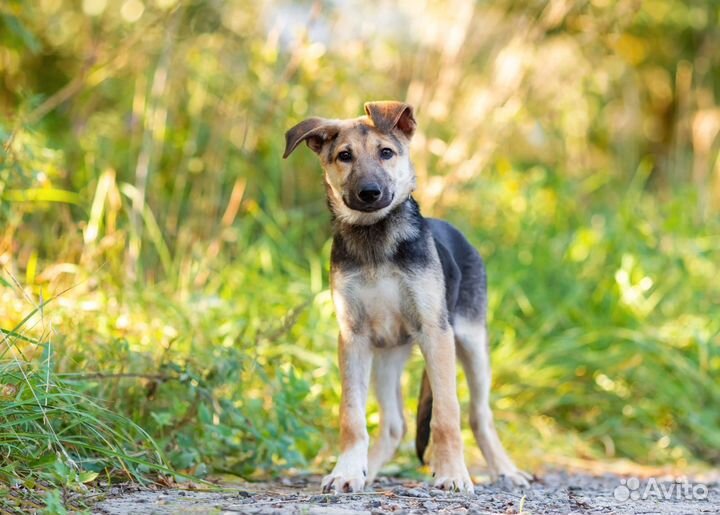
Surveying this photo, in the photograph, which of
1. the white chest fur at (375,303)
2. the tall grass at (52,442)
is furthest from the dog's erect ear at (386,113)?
the tall grass at (52,442)

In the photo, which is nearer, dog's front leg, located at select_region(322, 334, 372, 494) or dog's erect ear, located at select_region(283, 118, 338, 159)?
dog's front leg, located at select_region(322, 334, 372, 494)

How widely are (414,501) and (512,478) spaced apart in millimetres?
1346

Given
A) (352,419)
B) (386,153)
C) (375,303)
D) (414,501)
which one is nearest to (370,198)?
(386,153)

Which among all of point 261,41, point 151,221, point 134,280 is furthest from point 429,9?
point 134,280

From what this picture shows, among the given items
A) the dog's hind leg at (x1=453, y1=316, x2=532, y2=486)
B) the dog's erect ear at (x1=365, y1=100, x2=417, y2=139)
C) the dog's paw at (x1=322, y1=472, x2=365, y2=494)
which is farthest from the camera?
the dog's hind leg at (x1=453, y1=316, x2=532, y2=486)

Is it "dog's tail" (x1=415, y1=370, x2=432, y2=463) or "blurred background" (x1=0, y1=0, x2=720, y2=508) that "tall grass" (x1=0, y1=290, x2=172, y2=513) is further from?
"dog's tail" (x1=415, y1=370, x2=432, y2=463)

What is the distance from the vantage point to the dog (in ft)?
15.3

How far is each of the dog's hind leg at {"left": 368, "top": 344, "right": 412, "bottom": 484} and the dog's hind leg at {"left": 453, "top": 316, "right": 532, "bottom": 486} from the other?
334 millimetres

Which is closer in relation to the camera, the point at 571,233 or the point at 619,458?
the point at 619,458

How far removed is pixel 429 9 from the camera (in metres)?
9.61

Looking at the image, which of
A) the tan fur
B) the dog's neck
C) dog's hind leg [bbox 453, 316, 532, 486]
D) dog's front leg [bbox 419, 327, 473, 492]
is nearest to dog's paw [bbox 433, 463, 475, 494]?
dog's front leg [bbox 419, 327, 473, 492]

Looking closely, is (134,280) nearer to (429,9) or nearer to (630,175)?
(429,9)

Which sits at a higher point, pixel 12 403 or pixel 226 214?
pixel 226 214

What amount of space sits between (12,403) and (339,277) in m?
1.59
